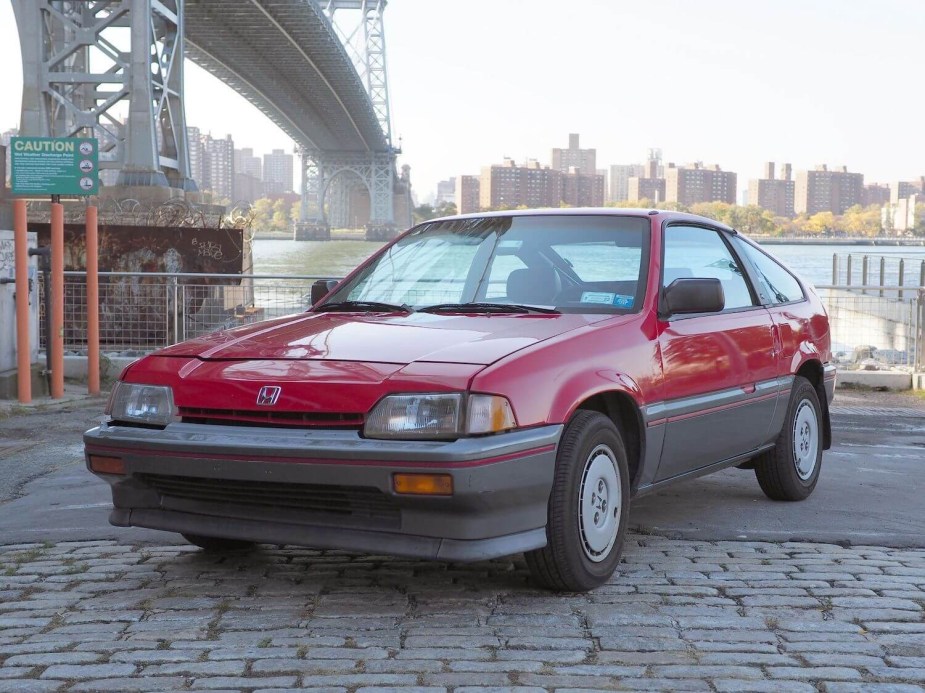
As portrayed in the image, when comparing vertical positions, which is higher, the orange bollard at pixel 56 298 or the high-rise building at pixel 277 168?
the high-rise building at pixel 277 168

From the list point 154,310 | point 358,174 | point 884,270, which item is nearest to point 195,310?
point 154,310

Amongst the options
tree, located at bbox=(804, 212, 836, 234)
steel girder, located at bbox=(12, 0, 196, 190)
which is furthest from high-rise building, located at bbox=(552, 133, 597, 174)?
steel girder, located at bbox=(12, 0, 196, 190)

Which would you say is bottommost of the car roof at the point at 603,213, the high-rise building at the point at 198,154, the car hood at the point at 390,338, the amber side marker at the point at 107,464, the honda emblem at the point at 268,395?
the amber side marker at the point at 107,464

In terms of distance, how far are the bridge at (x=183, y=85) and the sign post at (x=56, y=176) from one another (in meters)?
9.27

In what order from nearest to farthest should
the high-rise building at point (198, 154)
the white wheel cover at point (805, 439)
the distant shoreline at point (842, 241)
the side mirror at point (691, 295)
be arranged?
the side mirror at point (691, 295) → the white wheel cover at point (805, 439) → the distant shoreline at point (842, 241) → the high-rise building at point (198, 154)

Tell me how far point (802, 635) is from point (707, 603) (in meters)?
0.42

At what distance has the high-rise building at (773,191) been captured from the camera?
65.4m

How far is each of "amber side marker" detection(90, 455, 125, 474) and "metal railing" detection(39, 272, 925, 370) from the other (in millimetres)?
8363

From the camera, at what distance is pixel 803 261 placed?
45125 mm

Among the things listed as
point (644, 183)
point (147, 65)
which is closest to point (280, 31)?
point (147, 65)

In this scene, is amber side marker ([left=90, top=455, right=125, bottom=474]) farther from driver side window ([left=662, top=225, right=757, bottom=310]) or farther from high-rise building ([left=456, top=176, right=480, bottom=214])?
high-rise building ([left=456, top=176, right=480, bottom=214])

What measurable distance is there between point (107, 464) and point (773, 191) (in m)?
71.0

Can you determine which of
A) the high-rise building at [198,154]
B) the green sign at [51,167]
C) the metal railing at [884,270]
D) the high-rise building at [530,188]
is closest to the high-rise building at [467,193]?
the high-rise building at [530,188]

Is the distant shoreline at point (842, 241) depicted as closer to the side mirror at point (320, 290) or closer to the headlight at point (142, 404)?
the side mirror at point (320, 290)
